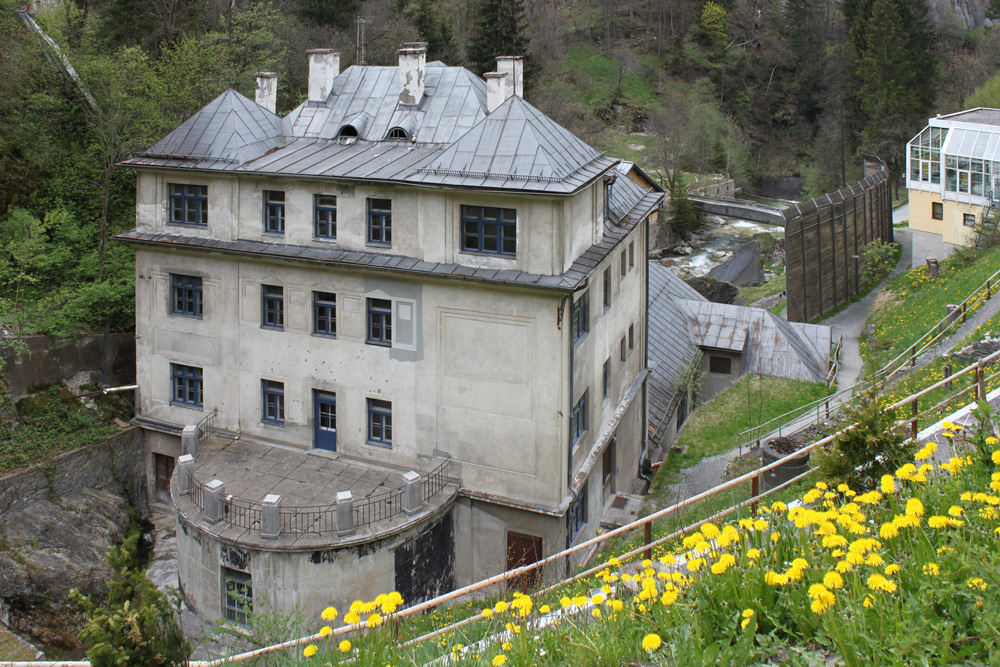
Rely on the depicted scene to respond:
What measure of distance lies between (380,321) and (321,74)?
757 cm

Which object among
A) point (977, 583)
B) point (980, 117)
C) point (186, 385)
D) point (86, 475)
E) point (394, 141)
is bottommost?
point (86, 475)

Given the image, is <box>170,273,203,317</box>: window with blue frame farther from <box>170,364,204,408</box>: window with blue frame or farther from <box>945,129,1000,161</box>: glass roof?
<box>945,129,1000,161</box>: glass roof

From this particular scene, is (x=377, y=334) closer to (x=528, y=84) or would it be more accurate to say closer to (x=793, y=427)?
A: (x=793, y=427)

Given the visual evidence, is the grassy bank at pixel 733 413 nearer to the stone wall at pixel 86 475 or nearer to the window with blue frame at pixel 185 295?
the window with blue frame at pixel 185 295

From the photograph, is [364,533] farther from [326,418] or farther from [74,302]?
[74,302]

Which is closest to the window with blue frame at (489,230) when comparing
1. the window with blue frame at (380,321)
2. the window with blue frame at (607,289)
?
the window with blue frame at (380,321)

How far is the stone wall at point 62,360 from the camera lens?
2361 cm

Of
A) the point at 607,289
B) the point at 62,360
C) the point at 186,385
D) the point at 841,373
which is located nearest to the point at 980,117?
the point at 841,373

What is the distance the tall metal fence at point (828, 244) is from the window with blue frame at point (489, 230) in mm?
24354

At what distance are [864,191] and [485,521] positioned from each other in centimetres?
3561

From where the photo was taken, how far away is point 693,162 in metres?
80.1

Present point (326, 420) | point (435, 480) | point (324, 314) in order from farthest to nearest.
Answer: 1. point (326, 420)
2. point (324, 314)
3. point (435, 480)

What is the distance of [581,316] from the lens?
20.8 m

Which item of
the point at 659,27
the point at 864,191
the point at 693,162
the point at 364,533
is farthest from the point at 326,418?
the point at 659,27
